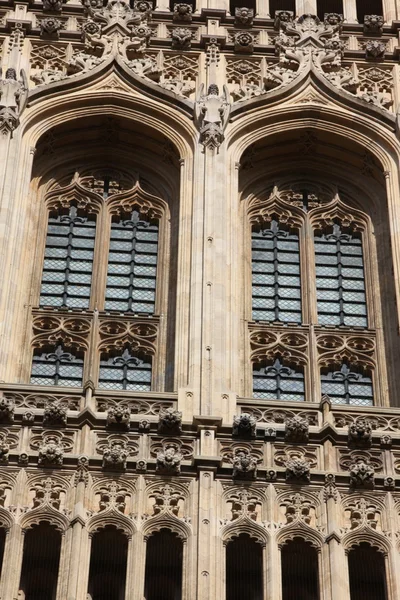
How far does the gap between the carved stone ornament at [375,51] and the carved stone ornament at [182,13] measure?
3.84 m

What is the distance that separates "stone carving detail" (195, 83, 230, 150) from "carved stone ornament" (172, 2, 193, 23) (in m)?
2.96

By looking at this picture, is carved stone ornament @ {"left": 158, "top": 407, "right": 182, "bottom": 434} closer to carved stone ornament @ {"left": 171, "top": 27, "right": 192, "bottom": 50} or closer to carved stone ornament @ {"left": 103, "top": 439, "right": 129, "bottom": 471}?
carved stone ornament @ {"left": 103, "top": 439, "right": 129, "bottom": 471}

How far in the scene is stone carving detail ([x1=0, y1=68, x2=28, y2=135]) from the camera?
128 feet

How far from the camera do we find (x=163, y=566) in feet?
103

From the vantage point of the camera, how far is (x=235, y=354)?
3541 centimetres

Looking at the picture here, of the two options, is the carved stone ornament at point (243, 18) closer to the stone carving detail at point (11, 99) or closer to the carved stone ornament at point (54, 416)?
the stone carving detail at point (11, 99)

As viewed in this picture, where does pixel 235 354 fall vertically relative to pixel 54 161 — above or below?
below

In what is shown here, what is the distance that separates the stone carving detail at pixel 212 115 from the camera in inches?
1547

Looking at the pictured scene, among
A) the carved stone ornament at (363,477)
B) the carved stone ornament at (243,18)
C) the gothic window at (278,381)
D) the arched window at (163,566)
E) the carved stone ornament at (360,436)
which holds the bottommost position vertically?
the arched window at (163,566)

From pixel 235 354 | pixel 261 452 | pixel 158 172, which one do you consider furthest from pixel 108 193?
pixel 261 452

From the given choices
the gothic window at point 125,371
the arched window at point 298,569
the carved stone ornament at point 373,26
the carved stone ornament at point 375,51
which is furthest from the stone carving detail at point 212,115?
the arched window at point 298,569

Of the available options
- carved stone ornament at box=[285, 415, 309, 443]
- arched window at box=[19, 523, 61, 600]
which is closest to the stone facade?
carved stone ornament at box=[285, 415, 309, 443]

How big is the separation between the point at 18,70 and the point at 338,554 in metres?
14.3

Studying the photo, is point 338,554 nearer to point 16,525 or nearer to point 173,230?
point 16,525
